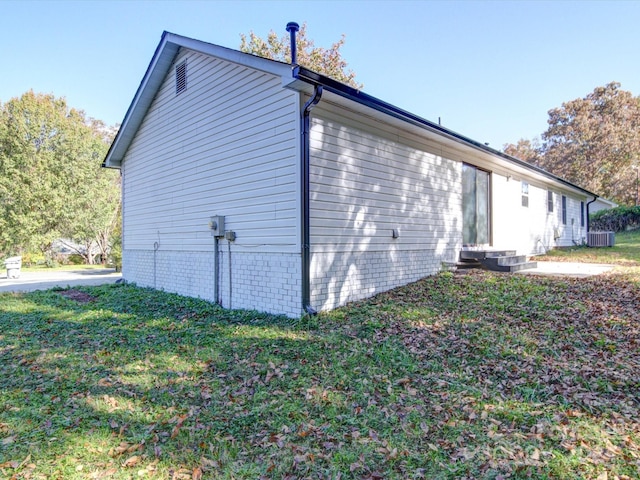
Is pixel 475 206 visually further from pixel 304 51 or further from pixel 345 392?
pixel 304 51

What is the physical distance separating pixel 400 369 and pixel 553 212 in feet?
44.9

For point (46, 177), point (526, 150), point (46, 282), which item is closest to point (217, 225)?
point (46, 282)

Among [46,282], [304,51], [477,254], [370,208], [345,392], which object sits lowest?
[345,392]

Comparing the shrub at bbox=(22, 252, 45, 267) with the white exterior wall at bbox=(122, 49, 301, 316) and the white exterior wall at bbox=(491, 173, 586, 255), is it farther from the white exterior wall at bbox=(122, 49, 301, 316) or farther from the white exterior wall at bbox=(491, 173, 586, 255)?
the white exterior wall at bbox=(491, 173, 586, 255)

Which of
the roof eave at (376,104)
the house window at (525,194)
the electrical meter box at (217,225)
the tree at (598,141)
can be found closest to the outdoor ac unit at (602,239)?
the house window at (525,194)

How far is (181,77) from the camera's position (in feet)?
28.1

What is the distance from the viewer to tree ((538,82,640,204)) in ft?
96.1

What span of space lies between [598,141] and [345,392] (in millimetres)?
35558

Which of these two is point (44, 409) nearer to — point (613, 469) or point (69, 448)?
point (69, 448)

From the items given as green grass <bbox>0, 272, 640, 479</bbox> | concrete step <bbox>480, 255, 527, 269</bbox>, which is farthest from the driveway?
concrete step <bbox>480, 255, 527, 269</bbox>

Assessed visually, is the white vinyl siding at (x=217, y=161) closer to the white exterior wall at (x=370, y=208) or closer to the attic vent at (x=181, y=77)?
the attic vent at (x=181, y=77)

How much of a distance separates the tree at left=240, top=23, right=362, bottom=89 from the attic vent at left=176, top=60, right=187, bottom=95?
14836 millimetres

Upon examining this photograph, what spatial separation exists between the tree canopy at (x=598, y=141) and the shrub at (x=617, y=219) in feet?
18.3

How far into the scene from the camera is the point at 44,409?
341cm
